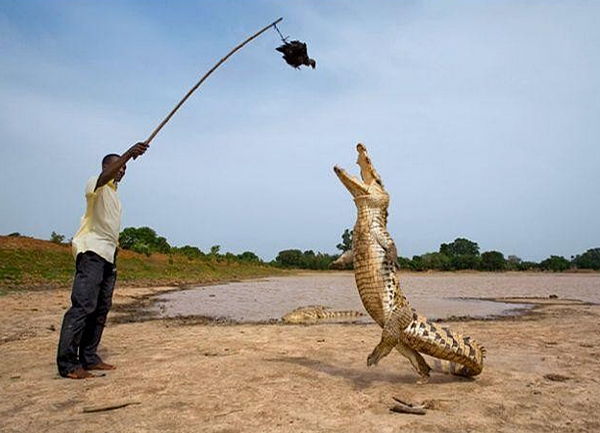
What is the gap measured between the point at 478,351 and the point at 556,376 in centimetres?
100

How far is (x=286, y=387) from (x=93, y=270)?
8.34ft

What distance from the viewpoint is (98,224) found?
17.9 ft

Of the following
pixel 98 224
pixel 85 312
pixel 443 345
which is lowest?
A: pixel 443 345

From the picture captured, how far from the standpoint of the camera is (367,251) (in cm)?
496

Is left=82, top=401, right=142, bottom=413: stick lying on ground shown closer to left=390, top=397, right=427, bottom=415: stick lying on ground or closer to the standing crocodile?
left=390, top=397, right=427, bottom=415: stick lying on ground

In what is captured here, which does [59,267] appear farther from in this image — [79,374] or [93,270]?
[79,374]

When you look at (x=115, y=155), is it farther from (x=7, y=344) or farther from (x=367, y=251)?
(x=7, y=344)

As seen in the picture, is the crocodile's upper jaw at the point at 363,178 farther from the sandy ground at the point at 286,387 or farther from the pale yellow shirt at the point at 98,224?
the pale yellow shirt at the point at 98,224

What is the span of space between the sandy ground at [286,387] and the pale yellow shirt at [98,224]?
145 cm

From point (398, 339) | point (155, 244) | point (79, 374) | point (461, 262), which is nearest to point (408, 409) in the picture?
point (398, 339)

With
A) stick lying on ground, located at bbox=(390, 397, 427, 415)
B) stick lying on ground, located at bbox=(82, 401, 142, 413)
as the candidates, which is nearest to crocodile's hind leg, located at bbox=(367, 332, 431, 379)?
stick lying on ground, located at bbox=(390, 397, 427, 415)

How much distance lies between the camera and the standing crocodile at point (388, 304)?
15.5 feet

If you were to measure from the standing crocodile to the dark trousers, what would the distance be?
296cm

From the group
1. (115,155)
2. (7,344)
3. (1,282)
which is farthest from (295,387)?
(1,282)
